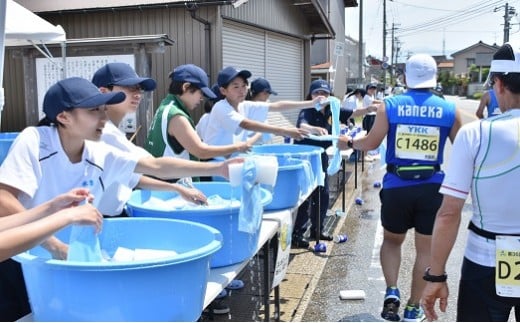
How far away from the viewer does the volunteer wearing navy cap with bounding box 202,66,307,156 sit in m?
4.08

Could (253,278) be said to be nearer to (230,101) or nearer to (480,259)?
(230,101)

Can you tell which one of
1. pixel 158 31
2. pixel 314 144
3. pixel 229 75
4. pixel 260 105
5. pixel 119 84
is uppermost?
pixel 158 31

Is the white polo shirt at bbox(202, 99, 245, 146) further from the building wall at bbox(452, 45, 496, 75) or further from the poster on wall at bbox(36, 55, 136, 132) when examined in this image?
the building wall at bbox(452, 45, 496, 75)

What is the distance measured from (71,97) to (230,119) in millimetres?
2123

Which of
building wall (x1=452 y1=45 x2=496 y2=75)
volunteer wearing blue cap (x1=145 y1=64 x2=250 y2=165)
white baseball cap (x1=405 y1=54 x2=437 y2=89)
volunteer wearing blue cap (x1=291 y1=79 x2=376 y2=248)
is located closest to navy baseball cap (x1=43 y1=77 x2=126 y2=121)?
volunteer wearing blue cap (x1=145 y1=64 x2=250 y2=165)

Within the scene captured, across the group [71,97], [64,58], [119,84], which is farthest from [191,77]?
[64,58]

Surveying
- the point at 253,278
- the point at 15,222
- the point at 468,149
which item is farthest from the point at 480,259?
the point at 253,278

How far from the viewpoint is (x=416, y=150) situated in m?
3.50

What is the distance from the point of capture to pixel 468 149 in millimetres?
2049

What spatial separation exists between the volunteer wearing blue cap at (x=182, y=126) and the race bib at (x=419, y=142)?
118cm

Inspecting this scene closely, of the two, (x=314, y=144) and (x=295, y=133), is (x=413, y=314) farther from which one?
(x=314, y=144)

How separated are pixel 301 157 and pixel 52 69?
533 centimetres

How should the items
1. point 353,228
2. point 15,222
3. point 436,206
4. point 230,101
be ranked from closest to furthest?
point 15,222, point 436,206, point 230,101, point 353,228

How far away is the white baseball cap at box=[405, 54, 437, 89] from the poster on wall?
15.7 feet
